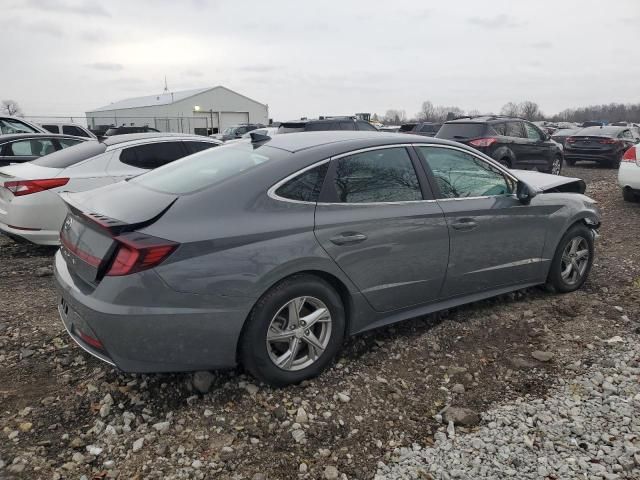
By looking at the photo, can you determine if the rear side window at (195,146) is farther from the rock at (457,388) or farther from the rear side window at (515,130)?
the rear side window at (515,130)

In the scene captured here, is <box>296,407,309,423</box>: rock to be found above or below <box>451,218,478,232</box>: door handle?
below

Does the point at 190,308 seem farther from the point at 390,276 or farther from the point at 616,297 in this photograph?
the point at 616,297

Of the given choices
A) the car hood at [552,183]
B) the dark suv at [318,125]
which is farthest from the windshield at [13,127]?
the car hood at [552,183]

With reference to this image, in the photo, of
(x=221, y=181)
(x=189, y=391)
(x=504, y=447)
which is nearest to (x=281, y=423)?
(x=189, y=391)

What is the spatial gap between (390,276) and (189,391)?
151 centimetres

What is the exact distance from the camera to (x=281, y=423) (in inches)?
112

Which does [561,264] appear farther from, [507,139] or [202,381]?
[507,139]

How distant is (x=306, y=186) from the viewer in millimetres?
3197

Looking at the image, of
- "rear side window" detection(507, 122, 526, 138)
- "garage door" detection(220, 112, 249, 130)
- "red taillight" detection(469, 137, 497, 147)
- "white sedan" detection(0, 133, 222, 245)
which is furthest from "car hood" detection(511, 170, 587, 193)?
"garage door" detection(220, 112, 249, 130)

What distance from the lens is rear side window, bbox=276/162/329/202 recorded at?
123 inches

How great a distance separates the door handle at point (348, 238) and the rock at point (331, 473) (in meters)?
1.30

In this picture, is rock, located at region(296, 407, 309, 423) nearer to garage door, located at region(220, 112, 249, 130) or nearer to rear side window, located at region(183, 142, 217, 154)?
rear side window, located at region(183, 142, 217, 154)

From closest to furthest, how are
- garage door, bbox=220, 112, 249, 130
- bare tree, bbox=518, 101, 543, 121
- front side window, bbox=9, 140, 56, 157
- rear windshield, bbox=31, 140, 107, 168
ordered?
rear windshield, bbox=31, 140, 107, 168, front side window, bbox=9, 140, 56, 157, garage door, bbox=220, 112, 249, 130, bare tree, bbox=518, 101, 543, 121

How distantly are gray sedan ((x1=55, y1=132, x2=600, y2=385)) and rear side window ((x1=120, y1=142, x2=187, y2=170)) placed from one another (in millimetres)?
2754
